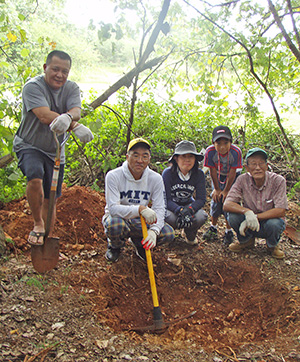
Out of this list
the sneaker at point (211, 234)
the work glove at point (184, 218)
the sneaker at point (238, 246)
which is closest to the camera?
the work glove at point (184, 218)

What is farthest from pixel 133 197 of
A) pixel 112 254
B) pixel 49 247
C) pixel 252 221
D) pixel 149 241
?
pixel 252 221

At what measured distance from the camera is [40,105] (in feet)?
7.80

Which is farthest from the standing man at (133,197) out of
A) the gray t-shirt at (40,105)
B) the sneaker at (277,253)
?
the sneaker at (277,253)

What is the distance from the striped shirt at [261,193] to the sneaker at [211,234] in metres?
0.60

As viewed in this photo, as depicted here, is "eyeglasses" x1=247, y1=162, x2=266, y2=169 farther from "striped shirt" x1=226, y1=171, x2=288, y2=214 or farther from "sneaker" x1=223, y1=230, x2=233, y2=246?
"sneaker" x1=223, y1=230, x2=233, y2=246

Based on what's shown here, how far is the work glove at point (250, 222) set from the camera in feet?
10.4

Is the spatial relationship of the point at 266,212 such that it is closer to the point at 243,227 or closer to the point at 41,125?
the point at 243,227

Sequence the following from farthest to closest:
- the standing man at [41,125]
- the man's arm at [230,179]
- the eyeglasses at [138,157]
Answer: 1. the man's arm at [230,179]
2. the eyeglasses at [138,157]
3. the standing man at [41,125]

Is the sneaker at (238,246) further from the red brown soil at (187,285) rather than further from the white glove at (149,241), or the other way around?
the white glove at (149,241)

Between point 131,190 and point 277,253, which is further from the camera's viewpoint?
point 277,253

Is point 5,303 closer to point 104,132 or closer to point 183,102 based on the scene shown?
point 104,132

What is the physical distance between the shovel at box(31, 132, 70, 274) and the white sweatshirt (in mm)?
570

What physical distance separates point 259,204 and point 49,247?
217 cm

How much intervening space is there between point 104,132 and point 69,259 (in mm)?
2517
